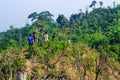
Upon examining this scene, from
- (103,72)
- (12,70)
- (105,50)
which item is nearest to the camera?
(12,70)

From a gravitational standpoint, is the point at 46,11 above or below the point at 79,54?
above

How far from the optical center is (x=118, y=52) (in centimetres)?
1880

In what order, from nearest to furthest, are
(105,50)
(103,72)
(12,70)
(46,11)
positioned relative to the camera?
(12,70) < (103,72) < (105,50) < (46,11)

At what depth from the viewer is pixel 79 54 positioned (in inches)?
664

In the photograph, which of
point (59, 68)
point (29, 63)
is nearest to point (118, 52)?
point (59, 68)

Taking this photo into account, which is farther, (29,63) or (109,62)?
(109,62)

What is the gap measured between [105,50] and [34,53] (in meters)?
4.27

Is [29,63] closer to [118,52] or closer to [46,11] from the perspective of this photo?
[118,52]

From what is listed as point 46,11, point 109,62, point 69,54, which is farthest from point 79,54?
point 46,11

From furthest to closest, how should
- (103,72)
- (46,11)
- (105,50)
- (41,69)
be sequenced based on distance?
(46,11) → (105,50) → (103,72) → (41,69)

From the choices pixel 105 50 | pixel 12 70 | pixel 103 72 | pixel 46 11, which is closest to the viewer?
pixel 12 70

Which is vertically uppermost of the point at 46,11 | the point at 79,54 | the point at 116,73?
the point at 46,11

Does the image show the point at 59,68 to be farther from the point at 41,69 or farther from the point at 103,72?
the point at 103,72

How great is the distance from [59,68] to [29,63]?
4.54 ft
